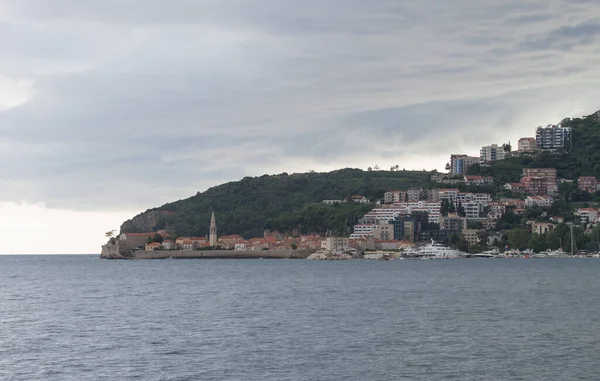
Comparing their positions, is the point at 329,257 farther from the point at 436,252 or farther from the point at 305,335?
the point at 305,335

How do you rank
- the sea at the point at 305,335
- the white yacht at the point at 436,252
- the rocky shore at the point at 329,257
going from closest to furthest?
the sea at the point at 305,335, the white yacht at the point at 436,252, the rocky shore at the point at 329,257

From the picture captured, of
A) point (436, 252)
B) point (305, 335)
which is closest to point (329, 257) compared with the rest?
point (436, 252)

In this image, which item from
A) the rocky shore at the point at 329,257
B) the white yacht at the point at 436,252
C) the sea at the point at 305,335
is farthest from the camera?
the rocky shore at the point at 329,257

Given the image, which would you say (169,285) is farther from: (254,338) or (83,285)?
(254,338)

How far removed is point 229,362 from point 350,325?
13.3 m

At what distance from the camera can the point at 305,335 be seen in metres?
45.0

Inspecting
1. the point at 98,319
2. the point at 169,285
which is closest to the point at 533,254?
the point at 169,285

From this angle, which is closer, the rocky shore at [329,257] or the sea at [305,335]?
the sea at [305,335]

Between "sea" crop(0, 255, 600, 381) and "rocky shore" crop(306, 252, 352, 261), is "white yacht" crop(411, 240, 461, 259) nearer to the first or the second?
"rocky shore" crop(306, 252, 352, 261)

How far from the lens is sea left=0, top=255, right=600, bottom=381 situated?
35.0 meters

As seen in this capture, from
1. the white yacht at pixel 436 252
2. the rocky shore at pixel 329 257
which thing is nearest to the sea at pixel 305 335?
the white yacht at pixel 436 252

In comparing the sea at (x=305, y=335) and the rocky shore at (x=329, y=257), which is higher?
the rocky shore at (x=329, y=257)

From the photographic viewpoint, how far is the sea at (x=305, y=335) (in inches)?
1378

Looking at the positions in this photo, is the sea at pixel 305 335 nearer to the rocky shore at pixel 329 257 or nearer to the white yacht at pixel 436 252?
the white yacht at pixel 436 252
